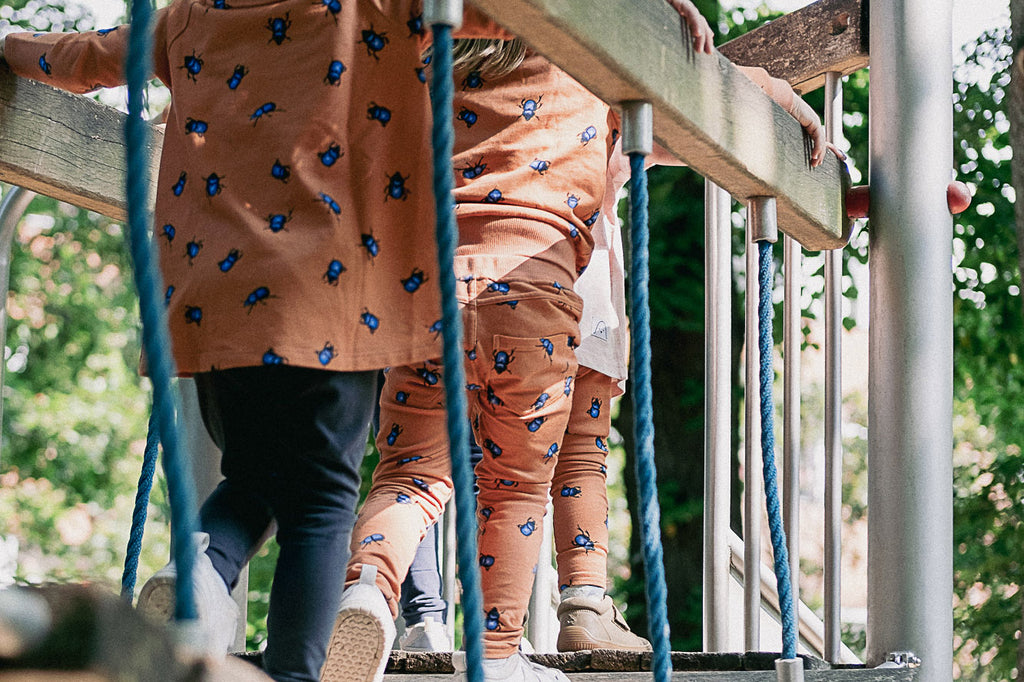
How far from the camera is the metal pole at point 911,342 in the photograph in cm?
173

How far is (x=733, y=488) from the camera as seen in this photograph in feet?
15.3

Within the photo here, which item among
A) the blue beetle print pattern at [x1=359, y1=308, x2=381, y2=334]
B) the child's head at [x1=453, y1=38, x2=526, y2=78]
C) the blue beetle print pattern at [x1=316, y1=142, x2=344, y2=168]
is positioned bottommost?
the blue beetle print pattern at [x1=359, y1=308, x2=381, y2=334]

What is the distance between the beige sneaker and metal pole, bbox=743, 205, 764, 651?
0.72 feet

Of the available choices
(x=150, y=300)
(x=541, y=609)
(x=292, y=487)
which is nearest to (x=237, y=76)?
(x=292, y=487)

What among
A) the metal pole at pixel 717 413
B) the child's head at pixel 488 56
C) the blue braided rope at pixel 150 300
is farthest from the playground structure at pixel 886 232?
the blue braided rope at pixel 150 300

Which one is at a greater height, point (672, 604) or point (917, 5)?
point (917, 5)

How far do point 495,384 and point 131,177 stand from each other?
97 centimetres

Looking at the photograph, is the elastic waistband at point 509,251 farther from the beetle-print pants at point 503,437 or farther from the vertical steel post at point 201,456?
the vertical steel post at point 201,456

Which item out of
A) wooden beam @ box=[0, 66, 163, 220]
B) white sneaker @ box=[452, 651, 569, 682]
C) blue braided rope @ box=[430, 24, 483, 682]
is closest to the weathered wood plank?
white sneaker @ box=[452, 651, 569, 682]

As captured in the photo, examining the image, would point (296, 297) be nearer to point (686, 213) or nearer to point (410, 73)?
point (410, 73)

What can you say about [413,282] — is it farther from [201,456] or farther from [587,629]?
[201,456]

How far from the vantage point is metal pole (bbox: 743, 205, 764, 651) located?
194 centimetres

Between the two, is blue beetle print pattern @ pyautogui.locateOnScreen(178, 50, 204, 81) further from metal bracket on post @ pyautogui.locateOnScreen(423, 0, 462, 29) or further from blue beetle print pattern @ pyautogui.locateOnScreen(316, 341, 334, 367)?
metal bracket on post @ pyautogui.locateOnScreen(423, 0, 462, 29)

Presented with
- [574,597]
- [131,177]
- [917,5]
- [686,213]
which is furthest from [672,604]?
[131,177]
